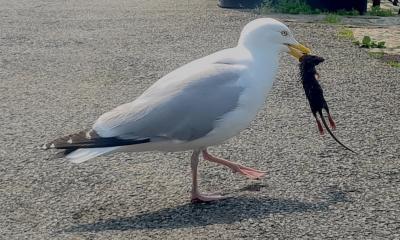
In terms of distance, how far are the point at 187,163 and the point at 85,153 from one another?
1231 mm

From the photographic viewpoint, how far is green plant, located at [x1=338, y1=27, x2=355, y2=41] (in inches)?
436

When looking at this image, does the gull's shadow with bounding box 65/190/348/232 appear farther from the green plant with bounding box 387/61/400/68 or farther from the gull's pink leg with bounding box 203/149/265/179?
the green plant with bounding box 387/61/400/68

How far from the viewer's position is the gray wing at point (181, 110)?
15.5 ft

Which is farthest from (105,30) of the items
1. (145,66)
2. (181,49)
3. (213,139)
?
(213,139)

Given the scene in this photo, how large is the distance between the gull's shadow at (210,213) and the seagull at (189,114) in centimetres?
13

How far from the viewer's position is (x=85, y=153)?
463 centimetres

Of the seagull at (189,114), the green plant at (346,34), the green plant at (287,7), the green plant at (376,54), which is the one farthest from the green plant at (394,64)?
the green plant at (287,7)

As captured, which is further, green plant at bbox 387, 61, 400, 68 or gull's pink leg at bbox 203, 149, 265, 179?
green plant at bbox 387, 61, 400, 68

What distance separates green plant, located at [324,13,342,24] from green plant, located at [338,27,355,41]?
2.42 ft

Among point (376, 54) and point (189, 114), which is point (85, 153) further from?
point (376, 54)

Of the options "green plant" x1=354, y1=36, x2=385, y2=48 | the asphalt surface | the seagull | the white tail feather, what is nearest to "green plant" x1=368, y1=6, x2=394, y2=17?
the asphalt surface

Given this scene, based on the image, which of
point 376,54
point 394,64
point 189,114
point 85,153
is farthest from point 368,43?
point 85,153

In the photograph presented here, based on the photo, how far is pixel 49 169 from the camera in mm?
5598

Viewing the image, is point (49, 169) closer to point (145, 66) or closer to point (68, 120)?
point (68, 120)
